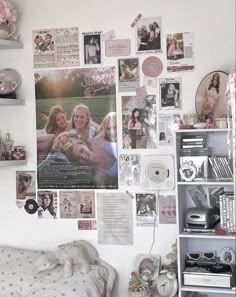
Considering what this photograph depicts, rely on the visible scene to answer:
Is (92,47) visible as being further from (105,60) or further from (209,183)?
(209,183)

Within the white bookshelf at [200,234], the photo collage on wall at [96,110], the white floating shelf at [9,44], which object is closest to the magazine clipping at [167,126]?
the photo collage on wall at [96,110]

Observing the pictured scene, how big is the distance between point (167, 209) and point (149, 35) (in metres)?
0.99

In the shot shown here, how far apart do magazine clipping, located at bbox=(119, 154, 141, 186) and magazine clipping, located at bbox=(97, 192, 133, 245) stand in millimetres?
80

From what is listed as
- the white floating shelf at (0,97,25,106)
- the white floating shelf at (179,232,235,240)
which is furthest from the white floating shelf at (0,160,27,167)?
the white floating shelf at (179,232,235,240)

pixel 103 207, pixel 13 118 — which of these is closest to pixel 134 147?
pixel 103 207

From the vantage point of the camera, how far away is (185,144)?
2.51 m

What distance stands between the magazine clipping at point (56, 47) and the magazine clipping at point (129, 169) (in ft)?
2.06

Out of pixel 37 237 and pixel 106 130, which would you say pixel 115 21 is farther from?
pixel 37 237

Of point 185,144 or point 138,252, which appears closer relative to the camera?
point 185,144

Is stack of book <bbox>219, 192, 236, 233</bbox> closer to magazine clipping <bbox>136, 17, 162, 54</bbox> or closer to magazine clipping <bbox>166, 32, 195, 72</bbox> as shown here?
magazine clipping <bbox>166, 32, 195, 72</bbox>

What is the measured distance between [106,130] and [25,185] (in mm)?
613

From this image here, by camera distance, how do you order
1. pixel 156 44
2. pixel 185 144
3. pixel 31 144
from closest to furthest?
pixel 185 144 → pixel 156 44 → pixel 31 144

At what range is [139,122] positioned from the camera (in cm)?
272

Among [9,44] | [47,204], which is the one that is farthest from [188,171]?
[9,44]
